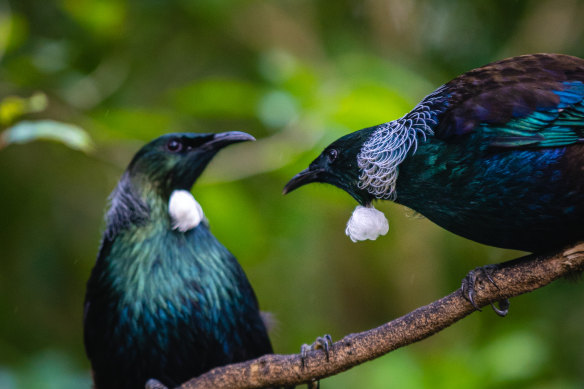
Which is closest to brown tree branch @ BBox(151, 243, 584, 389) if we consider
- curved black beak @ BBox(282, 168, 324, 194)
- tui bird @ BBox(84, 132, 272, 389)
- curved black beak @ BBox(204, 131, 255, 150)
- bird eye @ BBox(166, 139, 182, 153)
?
curved black beak @ BBox(282, 168, 324, 194)

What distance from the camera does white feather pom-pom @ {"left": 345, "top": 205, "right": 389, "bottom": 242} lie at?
1.98 m

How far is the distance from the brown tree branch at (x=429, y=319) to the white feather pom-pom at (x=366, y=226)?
1.02ft

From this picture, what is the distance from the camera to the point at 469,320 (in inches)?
199

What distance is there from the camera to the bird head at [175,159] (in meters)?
2.81

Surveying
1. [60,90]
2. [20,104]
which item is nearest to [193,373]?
[20,104]

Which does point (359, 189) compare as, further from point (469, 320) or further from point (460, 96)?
point (469, 320)

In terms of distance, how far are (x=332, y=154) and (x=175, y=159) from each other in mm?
914

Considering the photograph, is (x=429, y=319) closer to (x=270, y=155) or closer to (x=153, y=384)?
(x=153, y=384)

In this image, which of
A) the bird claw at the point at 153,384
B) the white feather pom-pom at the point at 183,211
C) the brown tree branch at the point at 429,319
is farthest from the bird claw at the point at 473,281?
the bird claw at the point at 153,384

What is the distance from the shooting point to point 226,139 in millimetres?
2662

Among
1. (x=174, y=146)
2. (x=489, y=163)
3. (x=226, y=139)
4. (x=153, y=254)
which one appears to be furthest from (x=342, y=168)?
(x=153, y=254)

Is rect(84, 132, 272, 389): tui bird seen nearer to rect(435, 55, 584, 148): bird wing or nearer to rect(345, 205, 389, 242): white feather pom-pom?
rect(345, 205, 389, 242): white feather pom-pom

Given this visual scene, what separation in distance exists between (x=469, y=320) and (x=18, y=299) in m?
3.19

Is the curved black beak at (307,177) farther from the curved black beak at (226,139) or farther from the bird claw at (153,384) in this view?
the bird claw at (153,384)
